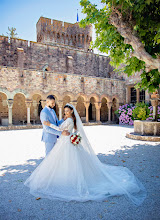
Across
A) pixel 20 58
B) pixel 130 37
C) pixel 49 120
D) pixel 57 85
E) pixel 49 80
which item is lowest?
pixel 49 120

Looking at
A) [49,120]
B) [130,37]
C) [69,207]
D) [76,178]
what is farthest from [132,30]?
[69,207]

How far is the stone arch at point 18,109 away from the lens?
1533 cm

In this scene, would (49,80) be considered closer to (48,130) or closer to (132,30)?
(132,30)

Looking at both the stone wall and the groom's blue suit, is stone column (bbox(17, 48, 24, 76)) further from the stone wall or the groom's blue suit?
the groom's blue suit

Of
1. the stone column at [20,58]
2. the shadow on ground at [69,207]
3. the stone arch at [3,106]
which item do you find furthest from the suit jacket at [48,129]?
the stone column at [20,58]

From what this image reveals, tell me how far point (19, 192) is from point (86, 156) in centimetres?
126

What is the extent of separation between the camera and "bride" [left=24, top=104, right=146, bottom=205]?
2.54 m

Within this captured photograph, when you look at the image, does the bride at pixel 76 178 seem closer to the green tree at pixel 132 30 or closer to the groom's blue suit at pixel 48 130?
the groom's blue suit at pixel 48 130

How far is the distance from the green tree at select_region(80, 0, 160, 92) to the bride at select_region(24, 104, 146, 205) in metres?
2.25

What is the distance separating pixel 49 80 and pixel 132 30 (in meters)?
9.81

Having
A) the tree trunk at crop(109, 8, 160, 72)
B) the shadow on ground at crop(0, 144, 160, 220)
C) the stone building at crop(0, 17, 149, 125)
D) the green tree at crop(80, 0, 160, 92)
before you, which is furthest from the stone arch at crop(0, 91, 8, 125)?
the tree trunk at crop(109, 8, 160, 72)

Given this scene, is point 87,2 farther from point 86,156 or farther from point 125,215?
point 125,215

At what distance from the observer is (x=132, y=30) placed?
13.2ft

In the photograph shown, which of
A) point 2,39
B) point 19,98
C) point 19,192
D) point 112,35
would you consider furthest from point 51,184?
point 2,39
